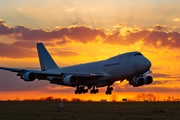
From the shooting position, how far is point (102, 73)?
5712cm

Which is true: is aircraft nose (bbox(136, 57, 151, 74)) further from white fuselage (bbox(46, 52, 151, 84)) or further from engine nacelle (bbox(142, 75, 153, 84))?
engine nacelle (bbox(142, 75, 153, 84))

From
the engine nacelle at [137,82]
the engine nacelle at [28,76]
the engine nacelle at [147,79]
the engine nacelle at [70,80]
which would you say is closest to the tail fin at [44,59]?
the engine nacelle at [28,76]

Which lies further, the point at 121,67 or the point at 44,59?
the point at 44,59

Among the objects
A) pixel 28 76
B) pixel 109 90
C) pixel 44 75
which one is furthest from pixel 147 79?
pixel 28 76

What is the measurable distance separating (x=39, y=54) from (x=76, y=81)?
27.8 metres

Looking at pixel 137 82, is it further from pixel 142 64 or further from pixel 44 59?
pixel 44 59

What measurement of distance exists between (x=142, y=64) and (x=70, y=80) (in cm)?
1713

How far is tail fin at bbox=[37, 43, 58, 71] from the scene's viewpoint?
79875mm

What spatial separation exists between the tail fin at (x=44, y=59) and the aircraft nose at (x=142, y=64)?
1379 inches

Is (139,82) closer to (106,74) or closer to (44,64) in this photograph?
(106,74)
